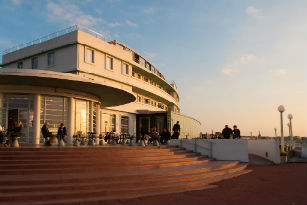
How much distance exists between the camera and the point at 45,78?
1451cm

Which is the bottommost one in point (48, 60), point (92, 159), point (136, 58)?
point (92, 159)

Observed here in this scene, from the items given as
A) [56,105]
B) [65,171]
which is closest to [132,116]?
[56,105]

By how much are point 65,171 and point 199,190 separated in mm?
4839

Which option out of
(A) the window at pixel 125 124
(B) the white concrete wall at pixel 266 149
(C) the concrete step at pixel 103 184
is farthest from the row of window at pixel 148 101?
(C) the concrete step at pixel 103 184

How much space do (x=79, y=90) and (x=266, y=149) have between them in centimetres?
1289

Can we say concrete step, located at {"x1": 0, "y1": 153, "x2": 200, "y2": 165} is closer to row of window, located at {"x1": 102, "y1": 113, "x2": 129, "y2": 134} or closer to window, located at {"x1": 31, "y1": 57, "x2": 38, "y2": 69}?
row of window, located at {"x1": 102, "y1": 113, "x2": 129, "y2": 134}

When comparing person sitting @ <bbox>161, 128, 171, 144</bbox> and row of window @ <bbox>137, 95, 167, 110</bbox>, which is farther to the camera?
row of window @ <bbox>137, 95, 167, 110</bbox>

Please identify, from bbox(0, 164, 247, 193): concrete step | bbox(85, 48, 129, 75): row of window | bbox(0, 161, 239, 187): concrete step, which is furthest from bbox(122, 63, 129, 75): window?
bbox(0, 164, 247, 193): concrete step

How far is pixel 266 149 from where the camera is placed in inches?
752

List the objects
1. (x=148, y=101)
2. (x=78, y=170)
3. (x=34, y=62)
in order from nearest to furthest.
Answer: (x=78, y=170) → (x=34, y=62) → (x=148, y=101)

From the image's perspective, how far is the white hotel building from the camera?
15961 mm

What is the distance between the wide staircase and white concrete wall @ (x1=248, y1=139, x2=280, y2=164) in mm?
5779

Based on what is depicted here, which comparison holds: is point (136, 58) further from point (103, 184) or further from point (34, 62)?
point (103, 184)

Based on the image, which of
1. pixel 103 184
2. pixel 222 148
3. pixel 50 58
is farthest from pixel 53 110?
pixel 50 58
